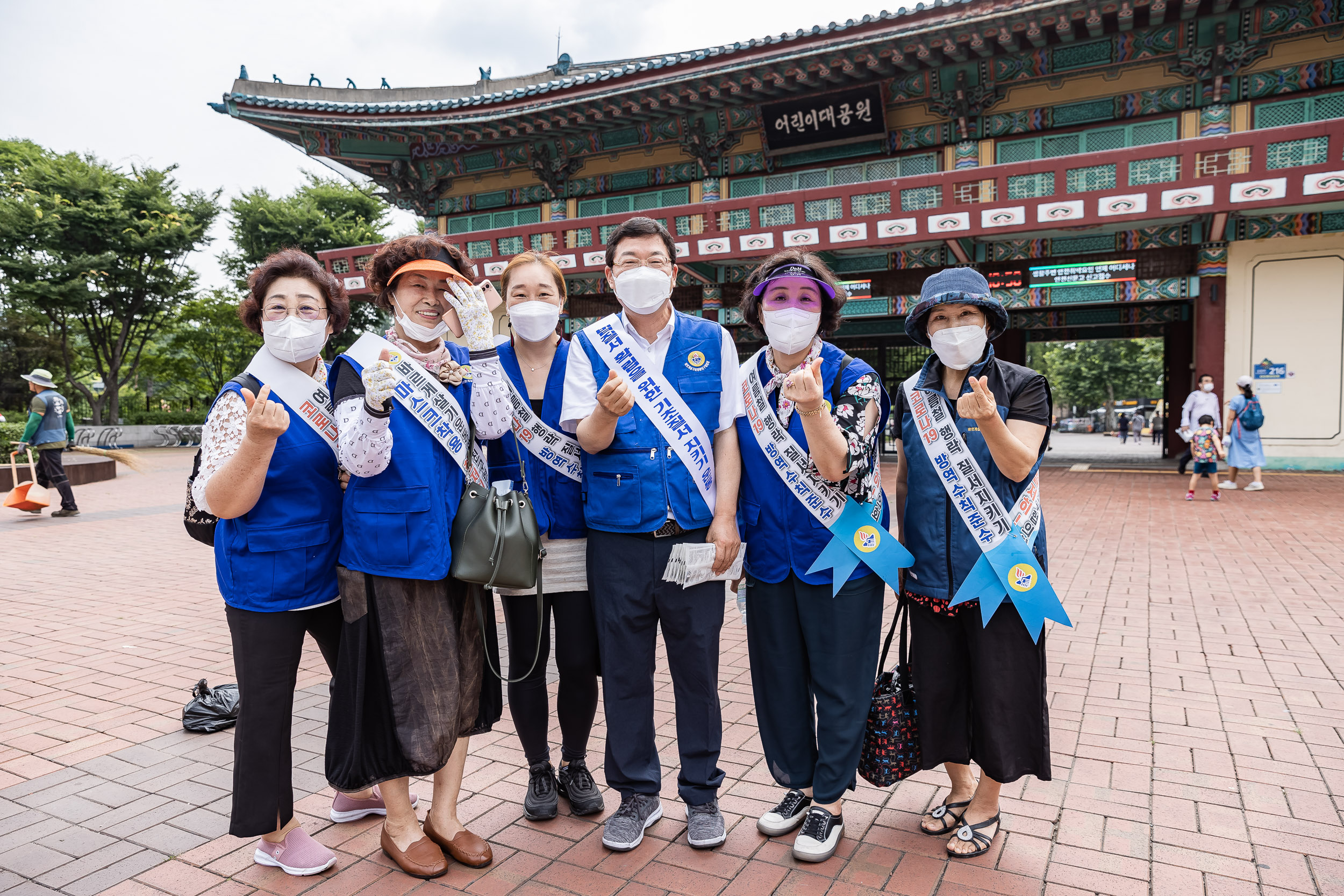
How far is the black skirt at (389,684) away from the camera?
96.0 inches

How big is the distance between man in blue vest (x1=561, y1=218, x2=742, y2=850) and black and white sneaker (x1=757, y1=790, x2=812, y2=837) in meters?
0.18

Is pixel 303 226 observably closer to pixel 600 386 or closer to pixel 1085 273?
pixel 1085 273

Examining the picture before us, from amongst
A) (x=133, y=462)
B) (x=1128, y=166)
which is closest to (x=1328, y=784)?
(x=133, y=462)

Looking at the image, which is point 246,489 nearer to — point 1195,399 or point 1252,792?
point 1252,792

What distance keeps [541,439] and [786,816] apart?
157cm

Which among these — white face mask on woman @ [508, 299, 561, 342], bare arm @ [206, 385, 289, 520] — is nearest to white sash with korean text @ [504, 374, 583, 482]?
white face mask on woman @ [508, 299, 561, 342]

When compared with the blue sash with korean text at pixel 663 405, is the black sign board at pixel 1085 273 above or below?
above

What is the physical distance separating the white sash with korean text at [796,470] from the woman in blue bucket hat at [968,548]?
261mm

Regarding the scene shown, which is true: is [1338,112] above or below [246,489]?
above

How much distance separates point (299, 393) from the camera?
245 centimetres

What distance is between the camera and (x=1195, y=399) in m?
11.1

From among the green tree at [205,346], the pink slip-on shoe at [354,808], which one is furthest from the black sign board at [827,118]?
the green tree at [205,346]

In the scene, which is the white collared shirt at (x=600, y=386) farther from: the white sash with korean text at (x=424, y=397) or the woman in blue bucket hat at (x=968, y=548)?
the woman in blue bucket hat at (x=968, y=548)

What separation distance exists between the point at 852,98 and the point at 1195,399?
286 inches
